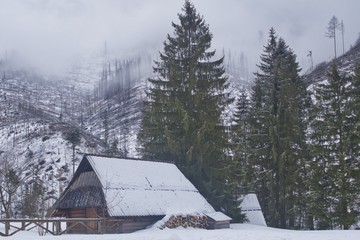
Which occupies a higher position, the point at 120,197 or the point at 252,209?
the point at 120,197

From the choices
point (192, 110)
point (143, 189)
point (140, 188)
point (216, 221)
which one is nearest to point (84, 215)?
point (140, 188)

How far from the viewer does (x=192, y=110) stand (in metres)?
41.5

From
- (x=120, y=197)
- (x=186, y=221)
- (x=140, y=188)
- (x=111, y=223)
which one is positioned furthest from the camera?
(x=140, y=188)

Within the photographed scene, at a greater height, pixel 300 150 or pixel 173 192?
pixel 300 150

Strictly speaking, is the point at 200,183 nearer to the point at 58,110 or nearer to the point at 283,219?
the point at 283,219

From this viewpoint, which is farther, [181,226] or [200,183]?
[200,183]

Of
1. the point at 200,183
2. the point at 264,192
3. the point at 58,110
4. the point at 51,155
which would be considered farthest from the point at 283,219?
the point at 58,110

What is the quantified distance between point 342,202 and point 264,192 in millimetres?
11238

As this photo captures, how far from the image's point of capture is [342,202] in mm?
31703

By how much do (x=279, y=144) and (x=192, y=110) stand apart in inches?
329

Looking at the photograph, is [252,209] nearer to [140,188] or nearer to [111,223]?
[140,188]

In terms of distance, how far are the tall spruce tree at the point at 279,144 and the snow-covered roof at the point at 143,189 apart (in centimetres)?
848

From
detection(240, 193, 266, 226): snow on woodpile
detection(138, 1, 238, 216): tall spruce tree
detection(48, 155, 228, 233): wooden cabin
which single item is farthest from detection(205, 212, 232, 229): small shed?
detection(240, 193, 266, 226): snow on woodpile

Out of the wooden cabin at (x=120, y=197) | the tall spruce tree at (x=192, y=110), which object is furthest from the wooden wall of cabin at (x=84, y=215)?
the tall spruce tree at (x=192, y=110)
